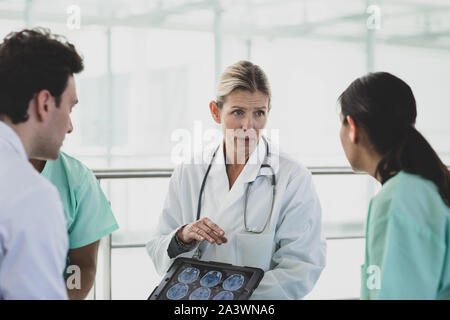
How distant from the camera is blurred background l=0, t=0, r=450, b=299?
4742 mm

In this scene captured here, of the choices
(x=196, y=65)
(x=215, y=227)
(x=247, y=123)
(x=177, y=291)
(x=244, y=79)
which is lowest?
(x=177, y=291)

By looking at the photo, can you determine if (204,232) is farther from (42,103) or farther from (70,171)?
(42,103)

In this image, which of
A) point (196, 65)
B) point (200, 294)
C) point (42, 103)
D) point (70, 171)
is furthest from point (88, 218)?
point (196, 65)

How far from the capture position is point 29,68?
0.93 meters

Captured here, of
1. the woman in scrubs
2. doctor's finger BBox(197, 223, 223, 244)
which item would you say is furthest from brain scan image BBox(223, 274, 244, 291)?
the woman in scrubs

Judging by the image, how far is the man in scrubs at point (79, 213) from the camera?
139cm

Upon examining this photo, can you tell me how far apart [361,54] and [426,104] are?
1.24 m

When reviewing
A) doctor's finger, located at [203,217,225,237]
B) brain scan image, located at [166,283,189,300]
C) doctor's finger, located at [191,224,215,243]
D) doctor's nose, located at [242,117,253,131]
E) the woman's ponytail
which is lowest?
brain scan image, located at [166,283,189,300]

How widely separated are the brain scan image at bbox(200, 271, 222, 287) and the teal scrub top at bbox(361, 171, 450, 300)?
14.1 inches

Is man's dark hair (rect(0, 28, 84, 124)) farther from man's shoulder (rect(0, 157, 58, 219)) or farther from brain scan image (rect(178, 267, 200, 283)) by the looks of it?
brain scan image (rect(178, 267, 200, 283))

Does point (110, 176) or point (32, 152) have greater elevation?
point (32, 152)

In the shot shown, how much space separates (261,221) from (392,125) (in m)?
0.52

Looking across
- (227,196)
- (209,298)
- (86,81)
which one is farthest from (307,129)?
(209,298)

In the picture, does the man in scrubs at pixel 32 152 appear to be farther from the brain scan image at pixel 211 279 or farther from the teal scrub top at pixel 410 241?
the teal scrub top at pixel 410 241
